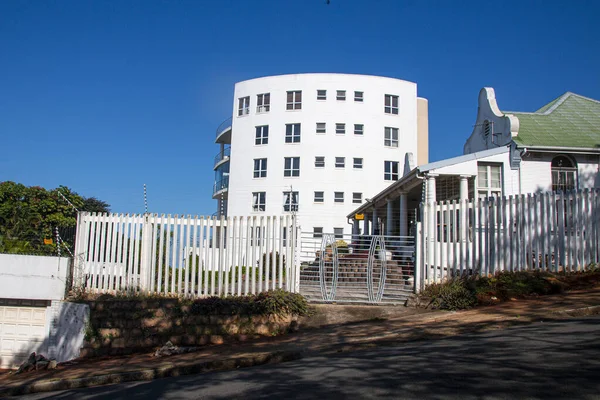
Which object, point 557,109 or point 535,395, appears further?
point 557,109

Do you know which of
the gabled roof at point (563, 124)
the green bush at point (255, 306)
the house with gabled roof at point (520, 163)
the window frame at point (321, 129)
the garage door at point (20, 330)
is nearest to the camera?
the green bush at point (255, 306)

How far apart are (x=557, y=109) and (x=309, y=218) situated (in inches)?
879

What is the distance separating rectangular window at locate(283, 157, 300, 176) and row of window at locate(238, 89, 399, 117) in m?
4.21

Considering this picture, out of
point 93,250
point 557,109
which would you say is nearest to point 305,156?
point 557,109

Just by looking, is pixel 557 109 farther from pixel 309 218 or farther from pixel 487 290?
pixel 309 218

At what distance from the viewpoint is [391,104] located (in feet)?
143

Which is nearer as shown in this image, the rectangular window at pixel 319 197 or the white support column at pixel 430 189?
the white support column at pixel 430 189

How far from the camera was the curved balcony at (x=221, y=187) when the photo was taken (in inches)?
1776

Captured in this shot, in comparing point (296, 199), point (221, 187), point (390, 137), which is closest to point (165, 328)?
point (296, 199)

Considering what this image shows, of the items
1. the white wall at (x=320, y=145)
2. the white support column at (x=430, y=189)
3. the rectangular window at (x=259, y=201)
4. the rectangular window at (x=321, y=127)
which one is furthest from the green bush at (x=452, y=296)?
the rectangular window at (x=321, y=127)

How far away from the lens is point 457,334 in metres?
8.44

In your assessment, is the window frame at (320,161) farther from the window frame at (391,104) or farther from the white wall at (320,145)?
the window frame at (391,104)

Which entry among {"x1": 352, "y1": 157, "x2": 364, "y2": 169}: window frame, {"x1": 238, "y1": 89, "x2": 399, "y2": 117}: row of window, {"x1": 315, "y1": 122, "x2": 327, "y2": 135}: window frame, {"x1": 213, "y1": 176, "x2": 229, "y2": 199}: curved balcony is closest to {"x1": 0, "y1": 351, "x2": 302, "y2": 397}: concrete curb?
{"x1": 352, "y1": 157, "x2": 364, "y2": 169}: window frame

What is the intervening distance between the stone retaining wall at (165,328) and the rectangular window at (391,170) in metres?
32.7
